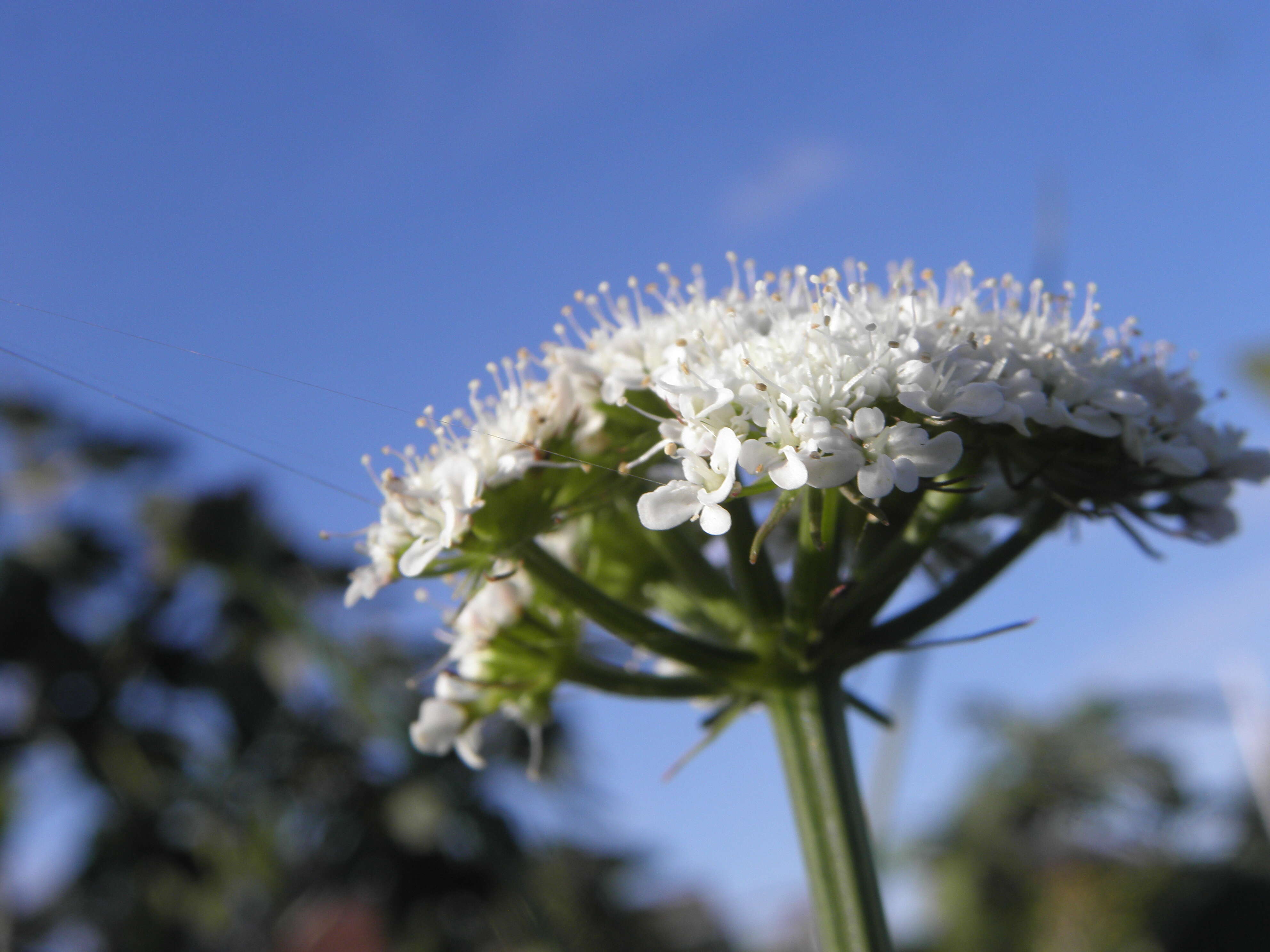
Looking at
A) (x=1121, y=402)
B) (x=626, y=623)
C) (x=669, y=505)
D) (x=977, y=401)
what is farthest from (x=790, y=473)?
(x=1121, y=402)

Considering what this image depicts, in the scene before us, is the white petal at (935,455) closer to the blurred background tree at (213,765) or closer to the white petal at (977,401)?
the white petal at (977,401)

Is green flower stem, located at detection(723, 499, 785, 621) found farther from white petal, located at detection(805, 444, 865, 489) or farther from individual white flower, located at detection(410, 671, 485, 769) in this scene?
individual white flower, located at detection(410, 671, 485, 769)

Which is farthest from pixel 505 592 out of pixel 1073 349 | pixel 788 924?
pixel 788 924

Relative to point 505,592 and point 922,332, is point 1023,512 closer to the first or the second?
point 922,332

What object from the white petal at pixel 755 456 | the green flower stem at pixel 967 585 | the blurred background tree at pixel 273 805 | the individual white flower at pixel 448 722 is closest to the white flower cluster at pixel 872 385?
the white petal at pixel 755 456

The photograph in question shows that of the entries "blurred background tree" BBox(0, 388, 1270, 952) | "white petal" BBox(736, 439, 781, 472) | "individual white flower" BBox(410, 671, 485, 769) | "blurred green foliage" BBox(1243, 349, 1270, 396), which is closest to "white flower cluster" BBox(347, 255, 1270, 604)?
"white petal" BBox(736, 439, 781, 472)
